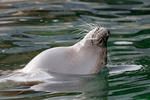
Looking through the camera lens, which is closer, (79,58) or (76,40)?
(79,58)

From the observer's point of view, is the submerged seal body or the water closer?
the water

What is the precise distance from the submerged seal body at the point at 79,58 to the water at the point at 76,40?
0.40 feet

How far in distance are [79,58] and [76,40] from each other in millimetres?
2214

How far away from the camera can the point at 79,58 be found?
6402 mm

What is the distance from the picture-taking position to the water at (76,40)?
18.8 ft

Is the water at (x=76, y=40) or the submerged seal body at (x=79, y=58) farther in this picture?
the submerged seal body at (x=79, y=58)

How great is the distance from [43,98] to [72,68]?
3.08ft

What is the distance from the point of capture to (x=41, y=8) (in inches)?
436

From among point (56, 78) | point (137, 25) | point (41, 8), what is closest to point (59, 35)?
point (137, 25)

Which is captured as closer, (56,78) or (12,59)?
(56,78)

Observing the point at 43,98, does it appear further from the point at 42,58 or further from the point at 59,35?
the point at 59,35

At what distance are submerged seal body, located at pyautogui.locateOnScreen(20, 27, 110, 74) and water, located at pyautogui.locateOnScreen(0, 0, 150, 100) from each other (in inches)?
4.8

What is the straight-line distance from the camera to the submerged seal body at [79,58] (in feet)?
20.7

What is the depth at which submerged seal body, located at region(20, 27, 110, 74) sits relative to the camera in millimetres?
6312
